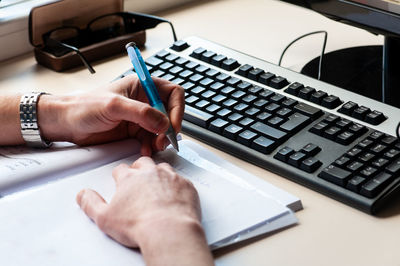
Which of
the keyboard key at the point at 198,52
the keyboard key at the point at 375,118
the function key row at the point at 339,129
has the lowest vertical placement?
the keyboard key at the point at 198,52

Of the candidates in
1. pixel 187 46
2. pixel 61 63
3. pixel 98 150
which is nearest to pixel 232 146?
pixel 98 150

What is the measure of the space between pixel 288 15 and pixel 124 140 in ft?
2.02

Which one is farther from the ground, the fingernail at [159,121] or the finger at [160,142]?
the fingernail at [159,121]

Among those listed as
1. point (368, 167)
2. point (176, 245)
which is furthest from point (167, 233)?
point (368, 167)

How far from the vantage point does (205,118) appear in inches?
35.8

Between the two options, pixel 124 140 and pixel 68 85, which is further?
pixel 68 85

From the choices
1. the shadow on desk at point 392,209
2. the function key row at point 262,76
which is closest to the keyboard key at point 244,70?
the function key row at point 262,76

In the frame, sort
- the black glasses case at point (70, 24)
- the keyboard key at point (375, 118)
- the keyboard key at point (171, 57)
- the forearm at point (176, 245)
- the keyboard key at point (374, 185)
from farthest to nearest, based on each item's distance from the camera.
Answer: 1. the black glasses case at point (70, 24)
2. the keyboard key at point (171, 57)
3. the keyboard key at point (375, 118)
4. the keyboard key at point (374, 185)
5. the forearm at point (176, 245)

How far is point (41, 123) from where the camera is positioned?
35.9 inches

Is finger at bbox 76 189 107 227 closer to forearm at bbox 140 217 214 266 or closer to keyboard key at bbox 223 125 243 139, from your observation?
forearm at bbox 140 217 214 266

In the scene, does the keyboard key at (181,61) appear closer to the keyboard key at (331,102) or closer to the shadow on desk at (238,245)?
the keyboard key at (331,102)

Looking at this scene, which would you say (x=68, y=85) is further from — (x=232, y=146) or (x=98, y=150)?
(x=232, y=146)

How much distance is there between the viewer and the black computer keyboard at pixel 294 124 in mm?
777

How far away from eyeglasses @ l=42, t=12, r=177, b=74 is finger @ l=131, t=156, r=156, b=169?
0.42m
